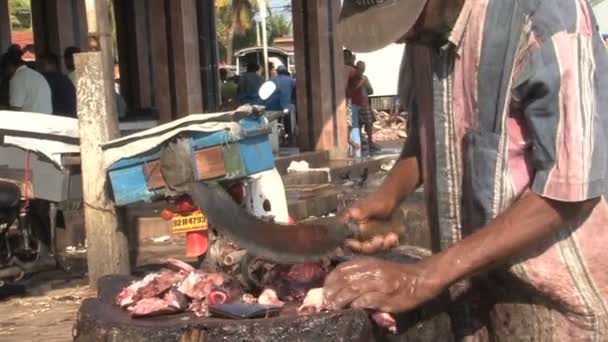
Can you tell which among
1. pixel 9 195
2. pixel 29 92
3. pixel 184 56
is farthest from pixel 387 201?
pixel 184 56

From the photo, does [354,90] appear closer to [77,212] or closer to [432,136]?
[77,212]

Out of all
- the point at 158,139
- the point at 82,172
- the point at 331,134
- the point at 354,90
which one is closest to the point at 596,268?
the point at 158,139

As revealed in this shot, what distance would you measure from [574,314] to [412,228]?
3.69m

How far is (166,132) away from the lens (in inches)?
318

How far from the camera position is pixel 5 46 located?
1728 centimetres

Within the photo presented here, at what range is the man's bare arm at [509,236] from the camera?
225cm

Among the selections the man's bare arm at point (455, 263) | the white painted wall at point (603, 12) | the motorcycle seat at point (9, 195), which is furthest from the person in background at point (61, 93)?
the man's bare arm at point (455, 263)

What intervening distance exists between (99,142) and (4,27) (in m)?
9.60

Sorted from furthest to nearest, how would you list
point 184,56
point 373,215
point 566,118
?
point 184,56, point 373,215, point 566,118

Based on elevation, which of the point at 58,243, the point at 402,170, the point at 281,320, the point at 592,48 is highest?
the point at 592,48

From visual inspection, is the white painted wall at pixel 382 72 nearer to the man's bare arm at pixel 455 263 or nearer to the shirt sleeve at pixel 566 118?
the man's bare arm at pixel 455 263

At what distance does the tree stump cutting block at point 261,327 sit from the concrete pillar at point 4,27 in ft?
49.2

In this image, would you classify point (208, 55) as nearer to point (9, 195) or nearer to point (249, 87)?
point (249, 87)

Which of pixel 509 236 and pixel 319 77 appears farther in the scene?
pixel 319 77
